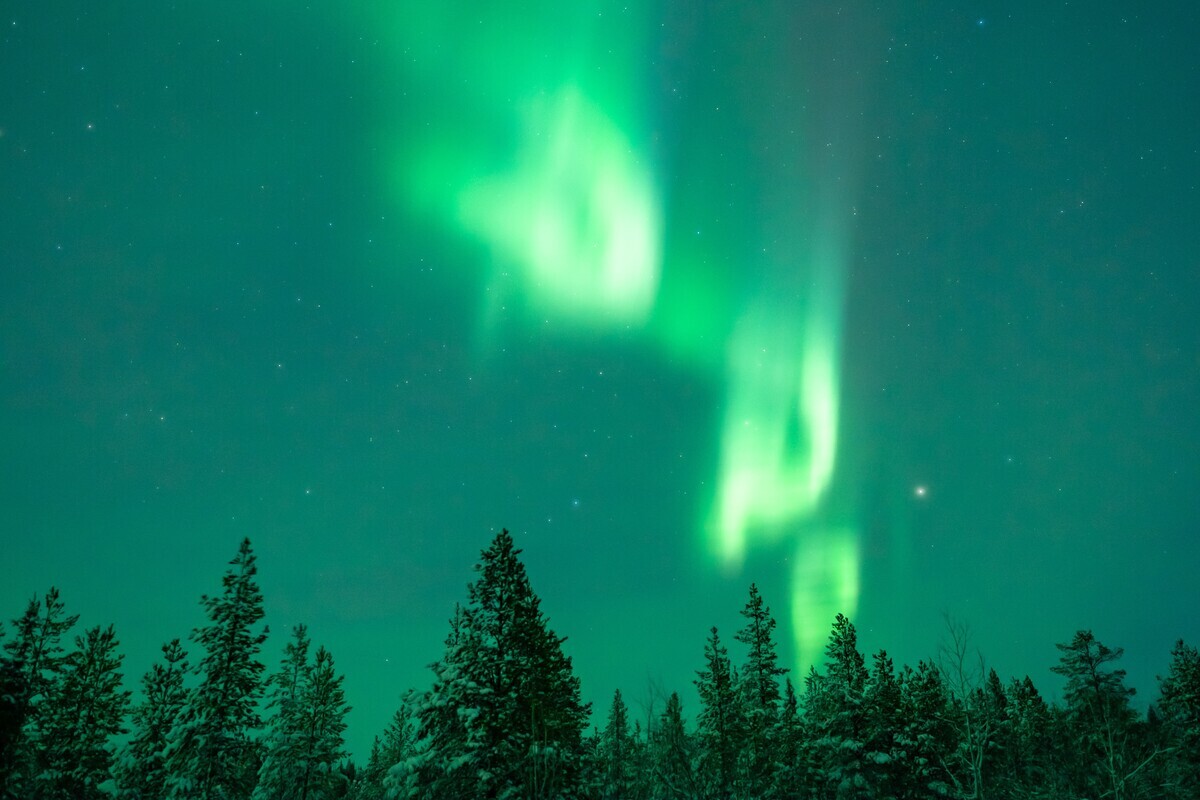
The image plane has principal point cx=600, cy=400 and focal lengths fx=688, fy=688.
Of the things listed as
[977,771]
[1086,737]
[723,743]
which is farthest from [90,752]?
[1086,737]

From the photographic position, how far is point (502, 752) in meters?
24.9

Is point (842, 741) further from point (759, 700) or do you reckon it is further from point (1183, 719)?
point (1183, 719)

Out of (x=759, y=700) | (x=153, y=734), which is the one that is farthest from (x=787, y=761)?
(x=153, y=734)

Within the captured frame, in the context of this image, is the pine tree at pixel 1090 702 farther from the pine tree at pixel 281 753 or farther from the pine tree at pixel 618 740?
the pine tree at pixel 281 753

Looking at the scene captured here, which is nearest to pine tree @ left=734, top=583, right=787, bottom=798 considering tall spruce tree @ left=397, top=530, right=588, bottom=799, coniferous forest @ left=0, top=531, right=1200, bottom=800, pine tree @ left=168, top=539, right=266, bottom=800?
coniferous forest @ left=0, top=531, right=1200, bottom=800

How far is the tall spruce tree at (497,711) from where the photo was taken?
78.5ft

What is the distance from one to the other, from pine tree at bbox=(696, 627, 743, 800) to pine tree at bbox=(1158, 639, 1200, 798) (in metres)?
22.3

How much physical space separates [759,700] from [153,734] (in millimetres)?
32998

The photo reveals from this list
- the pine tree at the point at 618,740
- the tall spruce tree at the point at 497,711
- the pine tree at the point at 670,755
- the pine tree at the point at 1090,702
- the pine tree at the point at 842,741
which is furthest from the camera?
the pine tree at the point at 618,740

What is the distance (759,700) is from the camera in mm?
40625

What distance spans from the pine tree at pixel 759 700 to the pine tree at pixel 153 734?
93.3ft

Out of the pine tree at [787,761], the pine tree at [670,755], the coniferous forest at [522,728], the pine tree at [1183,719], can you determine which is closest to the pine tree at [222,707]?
the coniferous forest at [522,728]

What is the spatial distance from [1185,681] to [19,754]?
69.4 m

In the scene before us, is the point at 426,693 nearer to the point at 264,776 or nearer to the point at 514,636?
the point at 514,636
